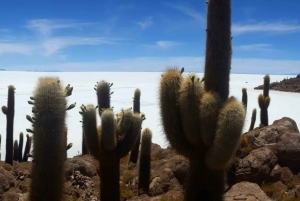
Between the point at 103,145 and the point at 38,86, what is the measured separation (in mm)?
2877

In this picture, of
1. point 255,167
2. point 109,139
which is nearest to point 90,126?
point 109,139

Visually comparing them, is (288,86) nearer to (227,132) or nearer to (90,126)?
(90,126)

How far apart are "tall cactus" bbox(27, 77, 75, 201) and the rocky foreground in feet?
14.2

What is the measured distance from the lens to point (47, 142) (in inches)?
230

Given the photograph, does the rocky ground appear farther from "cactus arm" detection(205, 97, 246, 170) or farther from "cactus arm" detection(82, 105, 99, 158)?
"cactus arm" detection(205, 97, 246, 170)

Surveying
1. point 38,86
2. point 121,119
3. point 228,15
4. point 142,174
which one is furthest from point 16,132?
point 228,15

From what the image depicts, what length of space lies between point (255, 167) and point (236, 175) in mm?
661

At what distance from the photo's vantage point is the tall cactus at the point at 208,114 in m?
5.55

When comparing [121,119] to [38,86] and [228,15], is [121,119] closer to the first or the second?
[38,86]

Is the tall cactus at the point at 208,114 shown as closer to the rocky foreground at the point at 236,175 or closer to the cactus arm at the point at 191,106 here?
the cactus arm at the point at 191,106

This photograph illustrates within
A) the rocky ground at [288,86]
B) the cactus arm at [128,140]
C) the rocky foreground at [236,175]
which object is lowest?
the rocky foreground at [236,175]

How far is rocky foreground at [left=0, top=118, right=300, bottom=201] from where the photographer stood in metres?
10.8

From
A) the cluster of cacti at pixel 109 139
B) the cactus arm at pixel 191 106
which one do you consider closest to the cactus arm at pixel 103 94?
the cluster of cacti at pixel 109 139

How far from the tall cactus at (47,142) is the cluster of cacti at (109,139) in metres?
2.24
